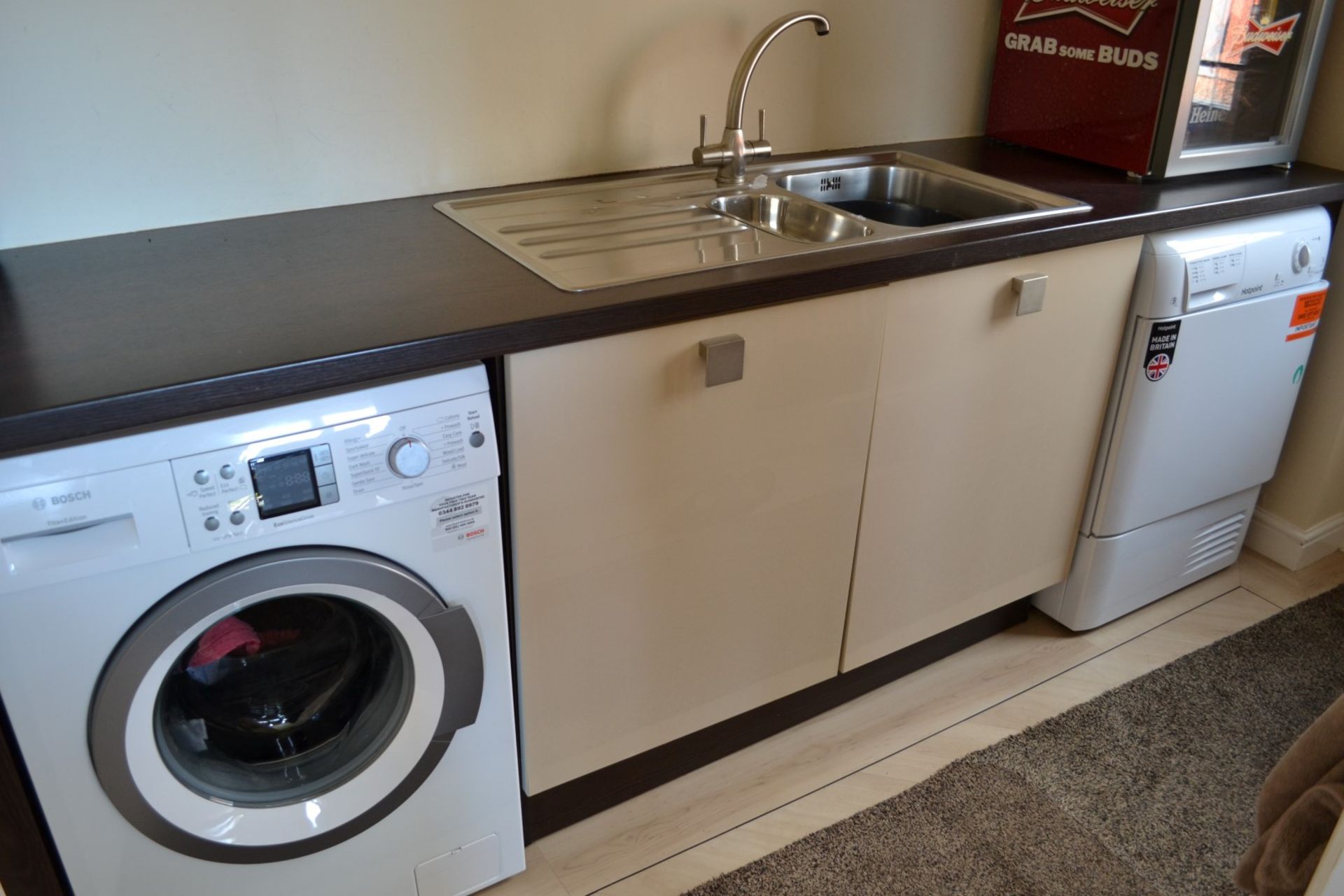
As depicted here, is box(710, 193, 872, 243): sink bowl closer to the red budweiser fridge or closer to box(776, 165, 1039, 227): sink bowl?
box(776, 165, 1039, 227): sink bowl

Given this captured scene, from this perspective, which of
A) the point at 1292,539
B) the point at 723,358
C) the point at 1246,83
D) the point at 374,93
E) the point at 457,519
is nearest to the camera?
the point at 457,519

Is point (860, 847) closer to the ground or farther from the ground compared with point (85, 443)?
closer to the ground

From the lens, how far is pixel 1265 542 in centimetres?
243

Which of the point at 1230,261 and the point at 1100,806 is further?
the point at 1230,261

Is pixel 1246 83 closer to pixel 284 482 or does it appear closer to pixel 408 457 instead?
pixel 408 457

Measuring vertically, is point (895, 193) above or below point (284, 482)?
above

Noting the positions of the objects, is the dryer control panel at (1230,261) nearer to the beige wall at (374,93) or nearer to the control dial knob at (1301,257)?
the control dial knob at (1301,257)

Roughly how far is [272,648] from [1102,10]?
183cm

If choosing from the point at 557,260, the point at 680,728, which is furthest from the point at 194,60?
the point at 680,728

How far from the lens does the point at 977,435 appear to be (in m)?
1.76

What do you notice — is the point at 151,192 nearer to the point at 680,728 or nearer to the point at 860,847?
the point at 680,728

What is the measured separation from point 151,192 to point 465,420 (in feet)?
2.28

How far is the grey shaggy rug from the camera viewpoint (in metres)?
1.60

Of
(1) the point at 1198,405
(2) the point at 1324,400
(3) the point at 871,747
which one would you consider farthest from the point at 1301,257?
(3) the point at 871,747
